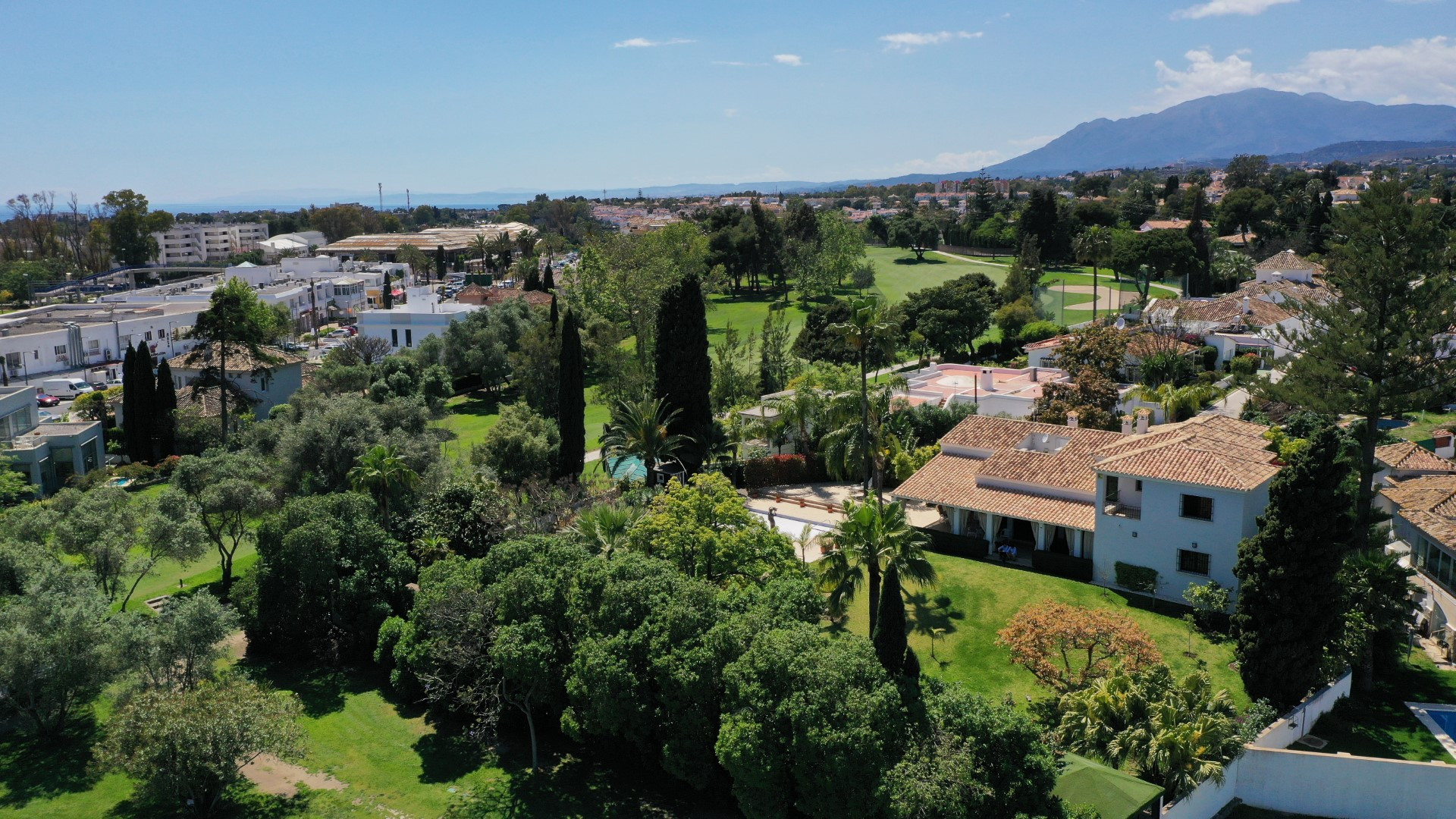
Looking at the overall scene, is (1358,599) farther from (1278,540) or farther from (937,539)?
(937,539)

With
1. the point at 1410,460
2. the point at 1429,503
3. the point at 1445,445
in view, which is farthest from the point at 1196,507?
the point at 1445,445

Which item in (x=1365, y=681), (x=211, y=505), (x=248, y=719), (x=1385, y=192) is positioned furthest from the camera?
(x=211, y=505)

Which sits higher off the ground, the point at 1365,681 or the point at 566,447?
the point at 566,447

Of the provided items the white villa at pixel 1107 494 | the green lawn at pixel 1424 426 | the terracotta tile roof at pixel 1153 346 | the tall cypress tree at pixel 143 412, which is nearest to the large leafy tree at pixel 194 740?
the white villa at pixel 1107 494

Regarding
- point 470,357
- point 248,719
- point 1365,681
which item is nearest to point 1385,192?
point 1365,681

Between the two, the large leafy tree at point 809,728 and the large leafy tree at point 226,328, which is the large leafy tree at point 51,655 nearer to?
the large leafy tree at point 809,728

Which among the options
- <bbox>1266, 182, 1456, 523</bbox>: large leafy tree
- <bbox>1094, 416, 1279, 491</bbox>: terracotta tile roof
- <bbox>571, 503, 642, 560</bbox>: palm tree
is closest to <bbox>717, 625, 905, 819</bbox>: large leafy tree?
<bbox>571, 503, 642, 560</bbox>: palm tree

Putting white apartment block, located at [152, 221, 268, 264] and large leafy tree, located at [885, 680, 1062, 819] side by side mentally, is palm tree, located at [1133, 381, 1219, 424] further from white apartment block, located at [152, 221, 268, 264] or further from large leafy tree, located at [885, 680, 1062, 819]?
white apartment block, located at [152, 221, 268, 264]
